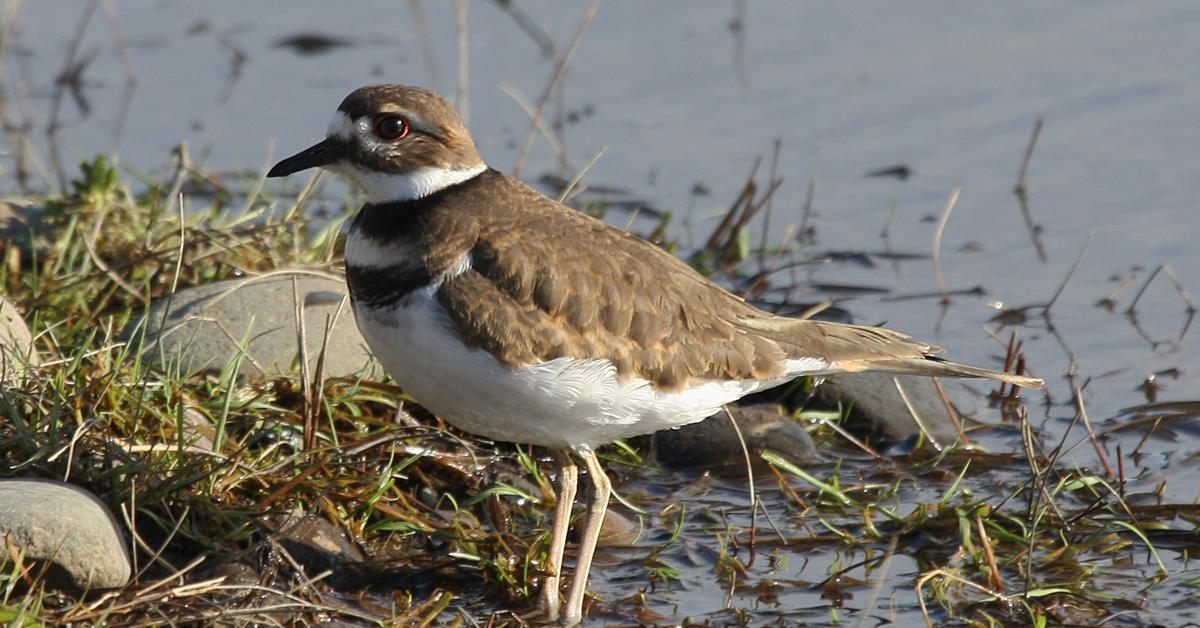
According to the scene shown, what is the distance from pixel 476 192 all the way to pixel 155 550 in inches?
62.2

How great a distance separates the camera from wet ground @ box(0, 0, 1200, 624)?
7.93 metres

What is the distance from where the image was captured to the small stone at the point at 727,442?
673 centimetres

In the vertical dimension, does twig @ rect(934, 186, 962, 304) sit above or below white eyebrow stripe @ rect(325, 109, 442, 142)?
above

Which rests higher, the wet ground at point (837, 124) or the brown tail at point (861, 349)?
the wet ground at point (837, 124)

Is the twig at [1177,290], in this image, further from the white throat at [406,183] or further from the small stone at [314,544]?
the small stone at [314,544]

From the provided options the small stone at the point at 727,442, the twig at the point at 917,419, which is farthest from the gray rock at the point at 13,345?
the twig at the point at 917,419

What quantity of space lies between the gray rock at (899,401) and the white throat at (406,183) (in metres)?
2.22

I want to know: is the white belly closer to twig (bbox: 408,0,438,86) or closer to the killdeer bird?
the killdeer bird

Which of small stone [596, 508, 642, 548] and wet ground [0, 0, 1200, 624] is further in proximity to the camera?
wet ground [0, 0, 1200, 624]

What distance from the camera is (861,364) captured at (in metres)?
5.94

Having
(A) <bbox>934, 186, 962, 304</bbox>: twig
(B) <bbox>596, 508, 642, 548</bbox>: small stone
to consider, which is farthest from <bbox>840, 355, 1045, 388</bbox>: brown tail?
(A) <bbox>934, 186, 962, 304</bbox>: twig

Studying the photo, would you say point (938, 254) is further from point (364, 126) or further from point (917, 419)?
point (364, 126)

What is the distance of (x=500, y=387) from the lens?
5.12m

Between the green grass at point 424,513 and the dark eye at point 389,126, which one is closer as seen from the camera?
the green grass at point 424,513
